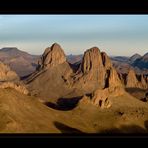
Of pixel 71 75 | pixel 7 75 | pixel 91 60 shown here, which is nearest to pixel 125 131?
pixel 71 75

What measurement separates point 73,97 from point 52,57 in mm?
26893

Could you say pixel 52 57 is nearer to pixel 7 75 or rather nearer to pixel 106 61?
pixel 106 61

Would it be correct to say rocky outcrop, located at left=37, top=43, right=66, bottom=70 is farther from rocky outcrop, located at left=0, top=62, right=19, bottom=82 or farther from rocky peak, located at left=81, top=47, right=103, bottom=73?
rocky outcrop, located at left=0, top=62, right=19, bottom=82

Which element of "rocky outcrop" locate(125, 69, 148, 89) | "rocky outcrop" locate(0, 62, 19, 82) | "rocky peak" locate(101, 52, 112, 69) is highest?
"rocky peak" locate(101, 52, 112, 69)

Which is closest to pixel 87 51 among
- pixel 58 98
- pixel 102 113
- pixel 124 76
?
pixel 124 76

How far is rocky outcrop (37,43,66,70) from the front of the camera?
4259 inches

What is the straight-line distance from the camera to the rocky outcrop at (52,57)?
108 m

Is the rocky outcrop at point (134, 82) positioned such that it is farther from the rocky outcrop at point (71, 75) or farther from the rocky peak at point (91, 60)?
the rocky peak at point (91, 60)

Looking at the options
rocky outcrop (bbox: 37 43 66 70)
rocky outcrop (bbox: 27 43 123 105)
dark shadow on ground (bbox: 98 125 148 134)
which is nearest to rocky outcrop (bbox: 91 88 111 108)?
rocky outcrop (bbox: 27 43 123 105)

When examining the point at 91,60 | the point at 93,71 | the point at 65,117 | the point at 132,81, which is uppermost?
the point at 91,60

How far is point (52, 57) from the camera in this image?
109m

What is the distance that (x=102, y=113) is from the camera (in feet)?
205

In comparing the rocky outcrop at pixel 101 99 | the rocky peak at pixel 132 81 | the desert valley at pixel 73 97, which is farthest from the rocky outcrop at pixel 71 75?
the rocky outcrop at pixel 101 99
